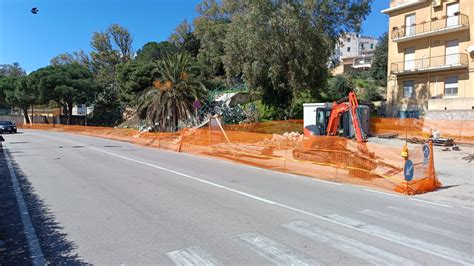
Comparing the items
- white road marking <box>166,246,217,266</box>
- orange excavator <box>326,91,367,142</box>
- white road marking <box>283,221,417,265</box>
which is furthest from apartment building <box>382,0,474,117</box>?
white road marking <box>166,246,217,266</box>

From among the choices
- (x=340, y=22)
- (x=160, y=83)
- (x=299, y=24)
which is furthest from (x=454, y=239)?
(x=340, y=22)

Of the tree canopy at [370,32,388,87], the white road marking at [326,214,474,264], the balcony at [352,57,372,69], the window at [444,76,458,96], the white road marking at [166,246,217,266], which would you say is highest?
the balcony at [352,57,372,69]

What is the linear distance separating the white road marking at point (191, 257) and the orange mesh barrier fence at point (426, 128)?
73.8ft

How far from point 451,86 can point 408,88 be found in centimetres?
403

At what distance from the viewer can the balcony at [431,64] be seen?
3203 cm

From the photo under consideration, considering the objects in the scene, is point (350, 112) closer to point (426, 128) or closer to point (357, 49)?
point (426, 128)

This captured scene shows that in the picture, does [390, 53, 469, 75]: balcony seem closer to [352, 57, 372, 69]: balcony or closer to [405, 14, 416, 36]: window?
[405, 14, 416, 36]: window

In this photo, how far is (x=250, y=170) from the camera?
14.3 meters

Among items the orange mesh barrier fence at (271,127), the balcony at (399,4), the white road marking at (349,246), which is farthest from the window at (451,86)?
the white road marking at (349,246)

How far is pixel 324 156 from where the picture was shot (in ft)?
48.4

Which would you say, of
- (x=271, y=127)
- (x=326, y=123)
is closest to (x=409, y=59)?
(x=326, y=123)

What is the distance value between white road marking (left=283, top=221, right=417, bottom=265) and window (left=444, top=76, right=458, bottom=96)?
105ft

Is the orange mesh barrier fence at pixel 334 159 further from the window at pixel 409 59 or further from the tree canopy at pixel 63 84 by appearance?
the tree canopy at pixel 63 84

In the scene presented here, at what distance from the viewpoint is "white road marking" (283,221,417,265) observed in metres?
4.93
